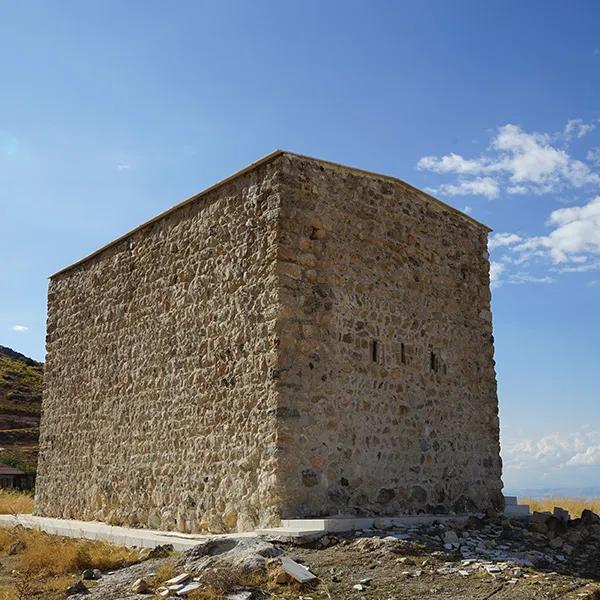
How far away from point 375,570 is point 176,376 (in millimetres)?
4815

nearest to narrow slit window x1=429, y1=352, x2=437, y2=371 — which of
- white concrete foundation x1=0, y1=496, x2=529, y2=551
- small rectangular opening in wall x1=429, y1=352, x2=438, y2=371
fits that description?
small rectangular opening in wall x1=429, y1=352, x2=438, y2=371

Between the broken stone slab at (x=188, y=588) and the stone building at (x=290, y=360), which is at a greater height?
the stone building at (x=290, y=360)

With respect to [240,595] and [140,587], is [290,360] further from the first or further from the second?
[240,595]

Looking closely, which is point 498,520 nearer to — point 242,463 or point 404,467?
point 404,467

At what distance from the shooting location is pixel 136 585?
709 centimetres

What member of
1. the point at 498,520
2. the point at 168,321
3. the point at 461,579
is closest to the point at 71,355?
the point at 168,321

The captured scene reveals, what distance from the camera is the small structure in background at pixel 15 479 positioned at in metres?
22.5

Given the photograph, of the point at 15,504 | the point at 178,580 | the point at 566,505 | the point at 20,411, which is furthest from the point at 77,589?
the point at 20,411

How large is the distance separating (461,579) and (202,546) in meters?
2.66

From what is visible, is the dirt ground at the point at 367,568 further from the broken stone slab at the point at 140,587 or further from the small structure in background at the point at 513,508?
the small structure in background at the point at 513,508

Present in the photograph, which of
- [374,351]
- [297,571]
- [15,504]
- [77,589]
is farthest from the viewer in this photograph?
[15,504]

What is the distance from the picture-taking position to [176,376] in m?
10.8

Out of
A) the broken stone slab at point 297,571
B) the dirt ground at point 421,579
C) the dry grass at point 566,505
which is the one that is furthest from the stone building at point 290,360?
the dry grass at point 566,505

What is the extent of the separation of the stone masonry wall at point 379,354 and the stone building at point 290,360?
0.03 m
